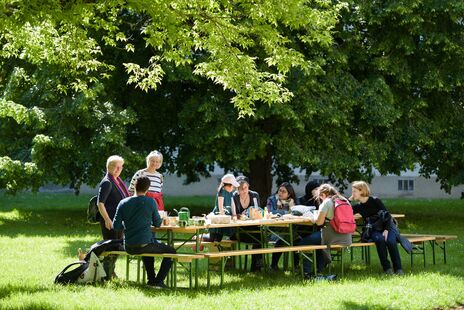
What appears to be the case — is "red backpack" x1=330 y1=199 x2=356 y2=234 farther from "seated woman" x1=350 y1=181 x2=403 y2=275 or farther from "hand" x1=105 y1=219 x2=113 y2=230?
"hand" x1=105 y1=219 x2=113 y2=230

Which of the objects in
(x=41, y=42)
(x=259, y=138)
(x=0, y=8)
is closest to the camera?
(x=0, y=8)

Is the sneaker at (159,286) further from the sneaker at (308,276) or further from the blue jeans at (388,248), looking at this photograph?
the blue jeans at (388,248)

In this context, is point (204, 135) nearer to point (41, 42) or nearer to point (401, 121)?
point (401, 121)

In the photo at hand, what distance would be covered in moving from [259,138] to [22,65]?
7599 mm

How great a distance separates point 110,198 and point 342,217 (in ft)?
11.3

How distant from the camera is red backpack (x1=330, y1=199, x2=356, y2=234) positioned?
44.4ft

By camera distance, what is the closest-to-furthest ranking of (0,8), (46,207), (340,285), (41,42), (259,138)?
(0,8), (340,285), (41,42), (259,138), (46,207)

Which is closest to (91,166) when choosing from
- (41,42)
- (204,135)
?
(204,135)

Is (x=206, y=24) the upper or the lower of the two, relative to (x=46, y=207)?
upper

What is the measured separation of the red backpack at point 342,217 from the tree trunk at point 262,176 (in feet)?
46.7

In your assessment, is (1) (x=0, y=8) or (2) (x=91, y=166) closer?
(1) (x=0, y=8)

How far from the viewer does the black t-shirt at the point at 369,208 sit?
14.5 m

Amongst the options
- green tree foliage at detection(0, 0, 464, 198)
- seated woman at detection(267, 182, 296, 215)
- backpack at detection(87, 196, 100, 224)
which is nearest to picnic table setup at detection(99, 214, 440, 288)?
seated woman at detection(267, 182, 296, 215)

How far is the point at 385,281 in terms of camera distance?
513 inches
